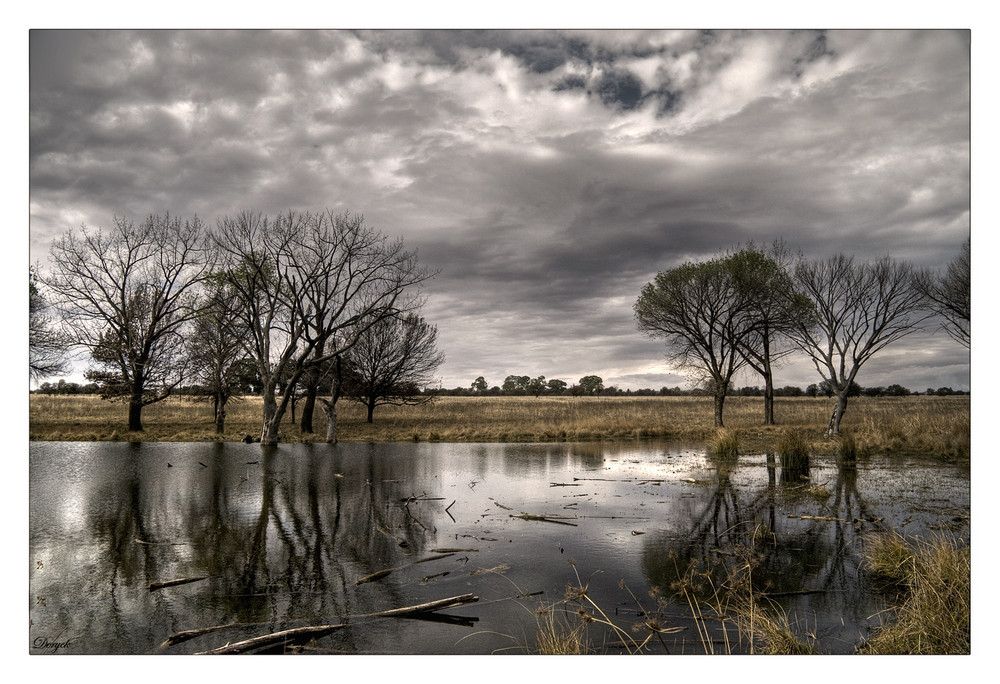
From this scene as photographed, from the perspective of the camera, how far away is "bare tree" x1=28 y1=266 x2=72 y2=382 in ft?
35.7

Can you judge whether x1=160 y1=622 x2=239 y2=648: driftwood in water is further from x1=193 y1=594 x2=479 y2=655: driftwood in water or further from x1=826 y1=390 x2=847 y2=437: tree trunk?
x1=826 y1=390 x2=847 y2=437: tree trunk

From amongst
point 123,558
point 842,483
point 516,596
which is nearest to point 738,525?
point 516,596

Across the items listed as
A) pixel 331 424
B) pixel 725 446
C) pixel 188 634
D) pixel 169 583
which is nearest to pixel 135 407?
pixel 331 424

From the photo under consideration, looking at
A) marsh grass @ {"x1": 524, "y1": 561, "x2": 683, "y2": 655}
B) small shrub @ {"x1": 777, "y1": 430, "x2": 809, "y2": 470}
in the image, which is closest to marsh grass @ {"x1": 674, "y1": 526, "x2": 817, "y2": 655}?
marsh grass @ {"x1": 524, "y1": 561, "x2": 683, "y2": 655}

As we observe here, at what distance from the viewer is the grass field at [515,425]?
17.2 m

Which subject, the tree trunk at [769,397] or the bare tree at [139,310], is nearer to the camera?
the bare tree at [139,310]

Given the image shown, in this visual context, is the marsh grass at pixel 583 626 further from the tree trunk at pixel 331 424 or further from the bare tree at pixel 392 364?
the bare tree at pixel 392 364

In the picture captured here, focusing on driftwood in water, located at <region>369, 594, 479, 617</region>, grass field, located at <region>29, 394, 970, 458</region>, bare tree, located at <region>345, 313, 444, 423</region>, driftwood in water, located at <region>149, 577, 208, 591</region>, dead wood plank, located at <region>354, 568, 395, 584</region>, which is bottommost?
grass field, located at <region>29, 394, 970, 458</region>

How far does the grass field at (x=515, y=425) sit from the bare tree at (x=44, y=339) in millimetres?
763

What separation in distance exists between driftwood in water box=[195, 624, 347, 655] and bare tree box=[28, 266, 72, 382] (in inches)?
317

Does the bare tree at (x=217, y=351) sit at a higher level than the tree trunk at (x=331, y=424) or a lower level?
higher

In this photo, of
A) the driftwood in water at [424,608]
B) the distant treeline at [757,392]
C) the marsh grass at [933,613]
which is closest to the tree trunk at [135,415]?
the distant treeline at [757,392]
